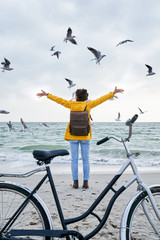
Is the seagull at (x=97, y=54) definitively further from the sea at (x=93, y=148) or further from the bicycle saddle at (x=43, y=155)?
the bicycle saddle at (x=43, y=155)

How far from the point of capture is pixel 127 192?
5062 mm

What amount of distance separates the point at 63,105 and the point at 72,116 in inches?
12.3

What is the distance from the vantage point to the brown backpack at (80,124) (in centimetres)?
473

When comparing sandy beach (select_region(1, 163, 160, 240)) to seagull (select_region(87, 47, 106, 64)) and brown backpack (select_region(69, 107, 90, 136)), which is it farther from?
seagull (select_region(87, 47, 106, 64))

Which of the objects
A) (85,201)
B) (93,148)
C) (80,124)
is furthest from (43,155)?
(93,148)

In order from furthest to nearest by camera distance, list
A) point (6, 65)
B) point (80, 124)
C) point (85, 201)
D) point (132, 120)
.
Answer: point (6, 65) → point (80, 124) → point (85, 201) → point (132, 120)

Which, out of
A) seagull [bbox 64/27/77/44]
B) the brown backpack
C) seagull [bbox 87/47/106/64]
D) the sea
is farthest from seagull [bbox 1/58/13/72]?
the brown backpack

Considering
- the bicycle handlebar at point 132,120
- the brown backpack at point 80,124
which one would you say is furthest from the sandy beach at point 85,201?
the bicycle handlebar at point 132,120

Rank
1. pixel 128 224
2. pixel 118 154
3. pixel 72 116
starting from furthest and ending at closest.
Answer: pixel 118 154
pixel 72 116
pixel 128 224

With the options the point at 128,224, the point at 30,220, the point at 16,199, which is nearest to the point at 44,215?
the point at 16,199

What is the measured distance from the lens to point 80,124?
473 cm

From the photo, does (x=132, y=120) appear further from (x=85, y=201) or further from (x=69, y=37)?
(x=69, y=37)

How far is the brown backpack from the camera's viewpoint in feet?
15.5

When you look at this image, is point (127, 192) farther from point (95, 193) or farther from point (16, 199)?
point (16, 199)
